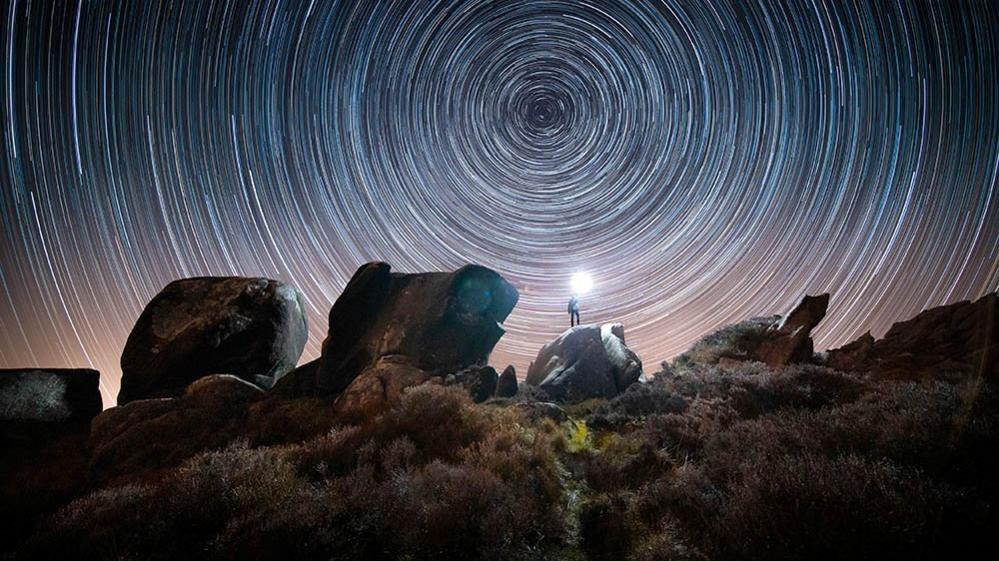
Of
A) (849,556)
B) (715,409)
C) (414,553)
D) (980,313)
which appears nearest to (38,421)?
(414,553)

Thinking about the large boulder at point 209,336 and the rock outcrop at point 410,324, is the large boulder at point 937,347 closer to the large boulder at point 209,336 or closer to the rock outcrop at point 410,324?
the rock outcrop at point 410,324

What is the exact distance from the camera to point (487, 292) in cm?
1642

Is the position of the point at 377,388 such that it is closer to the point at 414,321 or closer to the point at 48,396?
the point at 414,321

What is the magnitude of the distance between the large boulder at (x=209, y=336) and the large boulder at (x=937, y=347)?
2763 centimetres

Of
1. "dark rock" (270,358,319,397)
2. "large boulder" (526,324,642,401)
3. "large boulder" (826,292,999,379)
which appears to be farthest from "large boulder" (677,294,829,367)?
"dark rock" (270,358,319,397)

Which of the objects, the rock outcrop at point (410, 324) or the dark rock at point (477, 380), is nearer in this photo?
the dark rock at point (477, 380)

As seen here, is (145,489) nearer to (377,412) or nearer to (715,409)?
(377,412)

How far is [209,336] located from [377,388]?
9.39 meters

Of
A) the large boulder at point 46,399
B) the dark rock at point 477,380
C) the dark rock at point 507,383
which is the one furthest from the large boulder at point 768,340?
the large boulder at point 46,399

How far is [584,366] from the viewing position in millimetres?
17406

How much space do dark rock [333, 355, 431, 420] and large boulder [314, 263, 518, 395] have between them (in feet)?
3.64

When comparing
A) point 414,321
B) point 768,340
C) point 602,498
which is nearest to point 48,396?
point 414,321

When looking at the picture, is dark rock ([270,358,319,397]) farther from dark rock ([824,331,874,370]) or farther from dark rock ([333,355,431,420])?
dark rock ([824,331,874,370])

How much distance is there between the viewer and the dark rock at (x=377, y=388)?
10.4m
